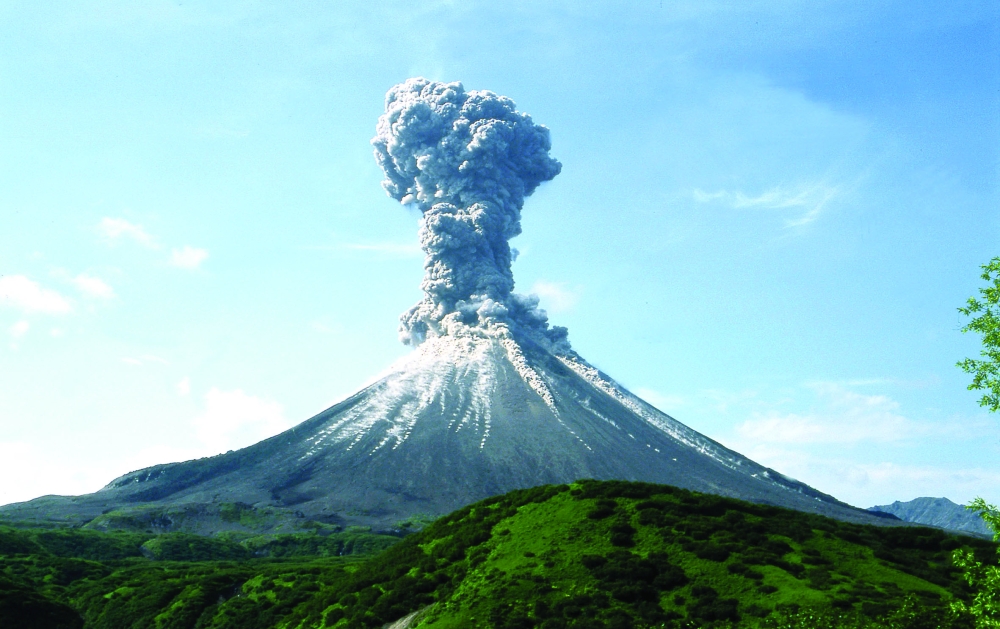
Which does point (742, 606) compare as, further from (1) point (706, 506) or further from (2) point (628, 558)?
(1) point (706, 506)

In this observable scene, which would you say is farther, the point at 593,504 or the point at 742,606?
the point at 593,504

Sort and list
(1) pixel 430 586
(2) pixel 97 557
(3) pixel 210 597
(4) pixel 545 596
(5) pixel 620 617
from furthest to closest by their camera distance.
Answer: (2) pixel 97 557
(3) pixel 210 597
(1) pixel 430 586
(4) pixel 545 596
(5) pixel 620 617

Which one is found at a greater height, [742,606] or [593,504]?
[593,504]

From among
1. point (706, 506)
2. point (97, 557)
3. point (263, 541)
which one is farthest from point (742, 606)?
point (263, 541)

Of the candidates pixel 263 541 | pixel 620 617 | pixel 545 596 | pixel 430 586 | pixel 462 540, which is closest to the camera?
pixel 620 617

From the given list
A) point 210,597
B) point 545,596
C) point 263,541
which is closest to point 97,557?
point 263,541

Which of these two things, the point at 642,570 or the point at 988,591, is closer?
the point at 988,591

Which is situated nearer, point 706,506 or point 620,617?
point 620,617

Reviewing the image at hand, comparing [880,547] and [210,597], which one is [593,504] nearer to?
[880,547]

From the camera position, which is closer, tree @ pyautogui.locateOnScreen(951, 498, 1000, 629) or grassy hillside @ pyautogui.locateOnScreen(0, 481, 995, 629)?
tree @ pyautogui.locateOnScreen(951, 498, 1000, 629)

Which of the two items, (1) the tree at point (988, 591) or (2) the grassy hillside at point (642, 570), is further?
(2) the grassy hillside at point (642, 570)
